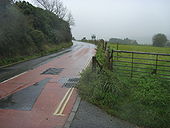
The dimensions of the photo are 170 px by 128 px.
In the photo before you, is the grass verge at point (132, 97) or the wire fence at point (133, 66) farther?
the wire fence at point (133, 66)

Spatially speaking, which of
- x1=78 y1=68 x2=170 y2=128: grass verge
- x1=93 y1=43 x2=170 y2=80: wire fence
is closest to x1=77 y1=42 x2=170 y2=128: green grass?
x1=78 y1=68 x2=170 y2=128: grass verge

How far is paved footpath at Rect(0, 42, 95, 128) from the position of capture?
16.2ft

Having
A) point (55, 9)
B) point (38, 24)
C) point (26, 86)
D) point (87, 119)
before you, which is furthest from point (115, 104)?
point (55, 9)

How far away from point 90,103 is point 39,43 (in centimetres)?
1767

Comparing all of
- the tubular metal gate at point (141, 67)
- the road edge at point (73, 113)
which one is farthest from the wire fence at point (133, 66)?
the road edge at point (73, 113)

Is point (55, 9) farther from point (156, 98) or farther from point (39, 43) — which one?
point (156, 98)

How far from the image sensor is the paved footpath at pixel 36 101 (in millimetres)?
4926

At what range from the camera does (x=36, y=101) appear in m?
6.36

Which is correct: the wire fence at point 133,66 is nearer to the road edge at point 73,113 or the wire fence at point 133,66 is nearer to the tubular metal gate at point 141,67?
the tubular metal gate at point 141,67

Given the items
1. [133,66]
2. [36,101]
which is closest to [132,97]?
[36,101]

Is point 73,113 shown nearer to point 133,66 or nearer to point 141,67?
point 141,67

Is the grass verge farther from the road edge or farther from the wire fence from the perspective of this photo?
the wire fence

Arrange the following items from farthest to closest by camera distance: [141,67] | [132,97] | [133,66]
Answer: [133,66] → [141,67] → [132,97]

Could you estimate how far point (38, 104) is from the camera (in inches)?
240
